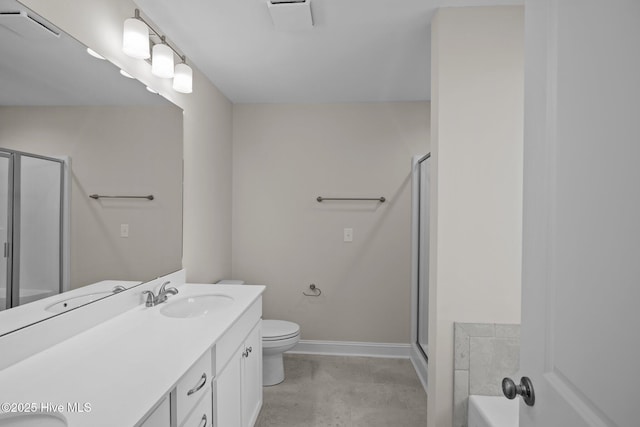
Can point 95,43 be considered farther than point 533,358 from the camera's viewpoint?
Yes

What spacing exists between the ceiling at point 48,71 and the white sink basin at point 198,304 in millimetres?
1079

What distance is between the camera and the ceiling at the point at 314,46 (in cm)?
171

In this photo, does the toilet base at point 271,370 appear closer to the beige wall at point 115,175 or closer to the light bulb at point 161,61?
the beige wall at point 115,175

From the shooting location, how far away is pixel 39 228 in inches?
46.8

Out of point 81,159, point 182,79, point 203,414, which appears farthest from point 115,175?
point 203,414

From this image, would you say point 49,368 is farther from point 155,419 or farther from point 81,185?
point 81,185

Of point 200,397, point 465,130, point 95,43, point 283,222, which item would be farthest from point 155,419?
point 283,222

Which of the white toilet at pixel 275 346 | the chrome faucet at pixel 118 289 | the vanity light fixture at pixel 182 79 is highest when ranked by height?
the vanity light fixture at pixel 182 79

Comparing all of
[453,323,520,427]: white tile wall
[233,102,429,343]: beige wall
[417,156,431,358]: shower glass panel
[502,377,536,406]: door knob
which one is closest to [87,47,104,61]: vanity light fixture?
[233,102,429,343]: beige wall

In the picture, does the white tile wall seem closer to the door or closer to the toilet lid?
the door

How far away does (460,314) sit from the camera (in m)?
1.72

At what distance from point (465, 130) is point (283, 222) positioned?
1902 mm

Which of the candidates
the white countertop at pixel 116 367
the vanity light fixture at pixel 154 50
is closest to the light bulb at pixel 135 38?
the vanity light fixture at pixel 154 50

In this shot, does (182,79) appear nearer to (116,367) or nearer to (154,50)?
(154,50)
